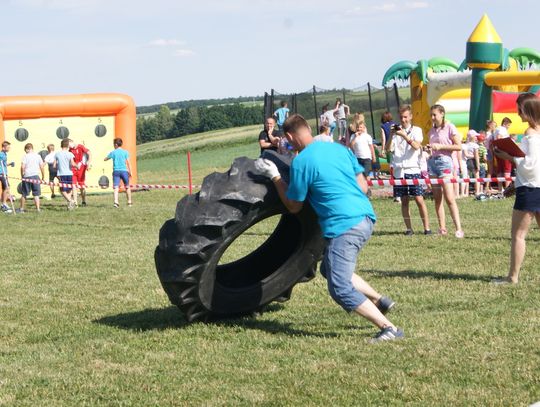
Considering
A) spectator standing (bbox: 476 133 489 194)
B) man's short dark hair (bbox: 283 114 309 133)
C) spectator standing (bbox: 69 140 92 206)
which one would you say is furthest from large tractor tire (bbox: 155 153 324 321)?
spectator standing (bbox: 69 140 92 206)

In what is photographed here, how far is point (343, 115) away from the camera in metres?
28.5

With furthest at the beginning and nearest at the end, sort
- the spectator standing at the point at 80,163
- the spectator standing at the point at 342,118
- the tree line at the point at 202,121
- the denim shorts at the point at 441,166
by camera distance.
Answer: the tree line at the point at 202,121
the spectator standing at the point at 342,118
the spectator standing at the point at 80,163
the denim shorts at the point at 441,166

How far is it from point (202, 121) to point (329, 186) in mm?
71902

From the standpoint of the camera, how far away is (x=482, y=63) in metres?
21.9

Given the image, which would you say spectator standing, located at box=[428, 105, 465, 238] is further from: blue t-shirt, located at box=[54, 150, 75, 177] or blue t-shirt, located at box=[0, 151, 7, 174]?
blue t-shirt, located at box=[0, 151, 7, 174]

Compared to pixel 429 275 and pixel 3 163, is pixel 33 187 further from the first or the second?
pixel 429 275

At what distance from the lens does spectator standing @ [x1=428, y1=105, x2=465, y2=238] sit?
12.8m

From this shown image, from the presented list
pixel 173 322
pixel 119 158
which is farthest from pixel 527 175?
pixel 119 158

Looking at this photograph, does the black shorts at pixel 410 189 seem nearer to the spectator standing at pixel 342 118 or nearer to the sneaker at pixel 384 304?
the sneaker at pixel 384 304

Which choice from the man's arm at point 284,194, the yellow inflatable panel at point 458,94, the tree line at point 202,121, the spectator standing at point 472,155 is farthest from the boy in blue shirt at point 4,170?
the tree line at point 202,121

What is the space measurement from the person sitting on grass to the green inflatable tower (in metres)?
9.60

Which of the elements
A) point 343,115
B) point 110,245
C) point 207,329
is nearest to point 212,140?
point 343,115

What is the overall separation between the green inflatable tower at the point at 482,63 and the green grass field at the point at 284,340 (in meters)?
9.49

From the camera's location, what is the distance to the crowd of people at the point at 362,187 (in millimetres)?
6844
